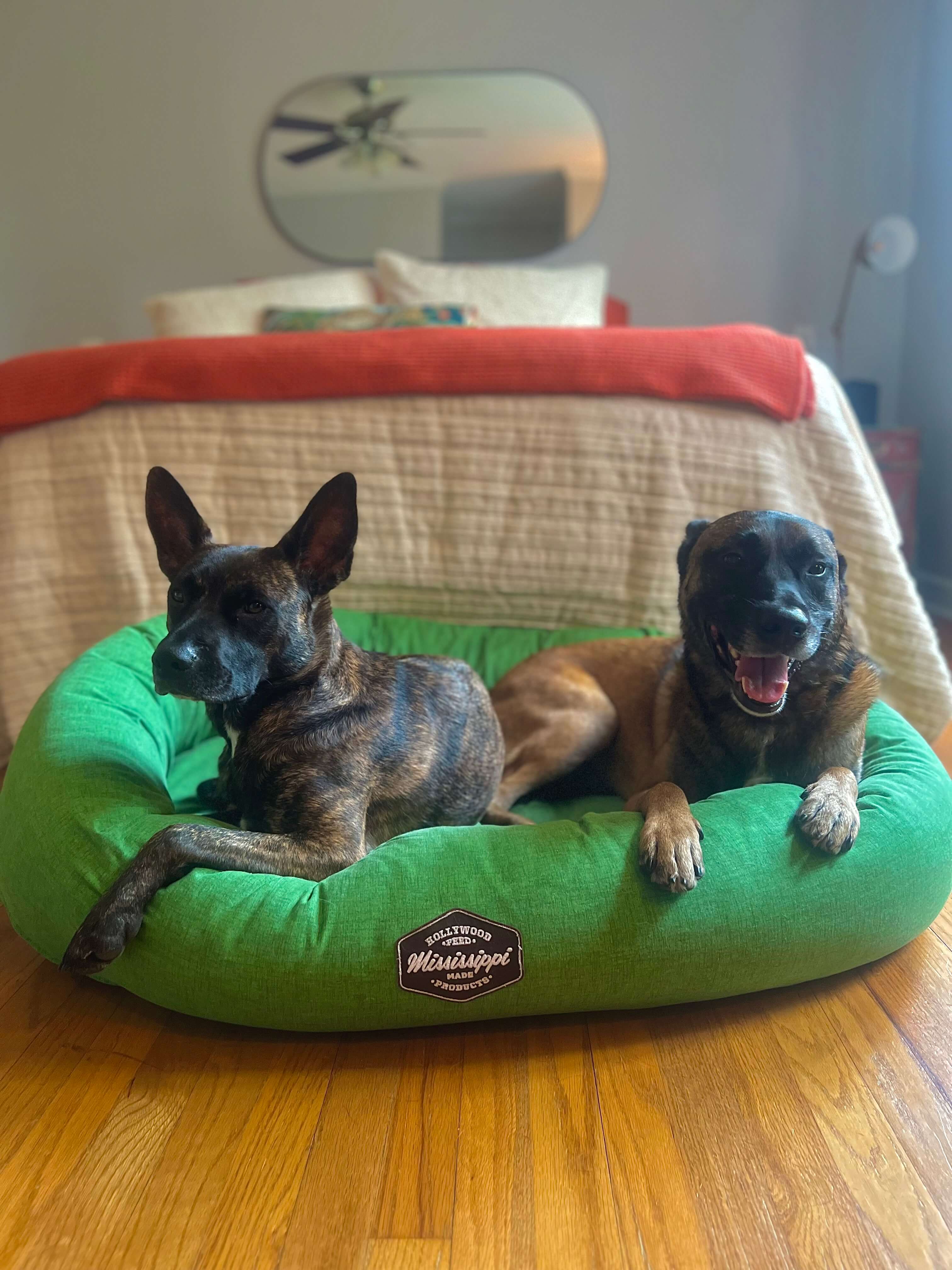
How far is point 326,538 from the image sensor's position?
182 centimetres

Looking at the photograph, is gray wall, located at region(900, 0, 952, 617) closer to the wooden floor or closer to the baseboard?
the baseboard

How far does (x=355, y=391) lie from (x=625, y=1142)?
91.4 inches

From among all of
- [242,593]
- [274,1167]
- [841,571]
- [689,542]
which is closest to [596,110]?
[689,542]

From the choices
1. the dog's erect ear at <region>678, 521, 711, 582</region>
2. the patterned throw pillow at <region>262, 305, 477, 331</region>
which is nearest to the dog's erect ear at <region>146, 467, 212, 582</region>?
the dog's erect ear at <region>678, 521, 711, 582</region>

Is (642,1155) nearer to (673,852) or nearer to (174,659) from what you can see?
(673,852)

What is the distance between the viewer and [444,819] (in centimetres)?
209

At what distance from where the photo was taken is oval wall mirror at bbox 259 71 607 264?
19.3ft

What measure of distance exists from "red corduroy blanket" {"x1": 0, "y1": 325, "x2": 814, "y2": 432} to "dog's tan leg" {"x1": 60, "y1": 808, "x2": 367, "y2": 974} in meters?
1.69

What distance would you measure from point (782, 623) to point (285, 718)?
1.01 meters

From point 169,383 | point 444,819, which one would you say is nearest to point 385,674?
point 444,819

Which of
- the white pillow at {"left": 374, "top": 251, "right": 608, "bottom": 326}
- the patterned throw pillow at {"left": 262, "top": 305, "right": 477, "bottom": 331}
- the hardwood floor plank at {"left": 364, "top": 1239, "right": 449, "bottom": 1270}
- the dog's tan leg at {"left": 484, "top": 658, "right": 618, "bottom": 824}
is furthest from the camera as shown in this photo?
the white pillow at {"left": 374, "top": 251, "right": 608, "bottom": 326}

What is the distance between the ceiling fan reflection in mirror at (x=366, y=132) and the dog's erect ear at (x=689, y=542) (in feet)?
16.2

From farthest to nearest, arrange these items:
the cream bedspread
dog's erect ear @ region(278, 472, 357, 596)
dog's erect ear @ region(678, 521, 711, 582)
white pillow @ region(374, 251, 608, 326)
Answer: white pillow @ region(374, 251, 608, 326)
the cream bedspread
dog's erect ear @ region(678, 521, 711, 582)
dog's erect ear @ region(278, 472, 357, 596)

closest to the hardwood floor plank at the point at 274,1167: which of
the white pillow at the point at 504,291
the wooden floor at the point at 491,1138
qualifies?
the wooden floor at the point at 491,1138
